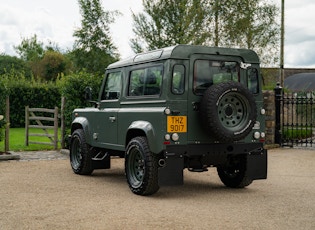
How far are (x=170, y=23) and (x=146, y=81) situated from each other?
70.0ft

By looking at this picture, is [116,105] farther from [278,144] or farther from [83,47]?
[83,47]

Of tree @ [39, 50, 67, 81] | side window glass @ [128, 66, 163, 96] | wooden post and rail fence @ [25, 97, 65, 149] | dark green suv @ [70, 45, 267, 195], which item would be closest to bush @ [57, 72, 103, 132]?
wooden post and rail fence @ [25, 97, 65, 149]

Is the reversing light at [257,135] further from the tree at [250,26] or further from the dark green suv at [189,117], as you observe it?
the tree at [250,26]

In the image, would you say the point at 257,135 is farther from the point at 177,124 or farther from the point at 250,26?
the point at 250,26

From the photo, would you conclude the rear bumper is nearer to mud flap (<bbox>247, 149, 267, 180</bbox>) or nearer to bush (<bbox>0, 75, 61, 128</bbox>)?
mud flap (<bbox>247, 149, 267, 180</bbox>)

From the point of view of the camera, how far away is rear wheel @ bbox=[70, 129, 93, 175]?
1081cm

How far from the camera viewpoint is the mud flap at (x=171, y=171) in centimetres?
805

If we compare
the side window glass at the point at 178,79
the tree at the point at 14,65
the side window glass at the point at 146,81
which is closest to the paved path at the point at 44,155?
the side window glass at the point at 146,81

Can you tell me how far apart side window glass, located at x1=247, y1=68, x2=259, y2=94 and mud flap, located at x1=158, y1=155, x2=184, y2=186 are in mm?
1915

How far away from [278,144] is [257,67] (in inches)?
330

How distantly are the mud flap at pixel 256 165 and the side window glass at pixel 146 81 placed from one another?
198 centimetres

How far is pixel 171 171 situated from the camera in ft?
26.5

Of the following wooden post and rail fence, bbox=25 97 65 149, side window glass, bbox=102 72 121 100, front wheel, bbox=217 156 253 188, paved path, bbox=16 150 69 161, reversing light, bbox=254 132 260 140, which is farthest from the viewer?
wooden post and rail fence, bbox=25 97 65 149

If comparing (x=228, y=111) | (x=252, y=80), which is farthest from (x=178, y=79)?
(x=252, y=80)
